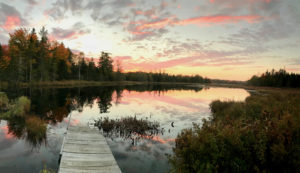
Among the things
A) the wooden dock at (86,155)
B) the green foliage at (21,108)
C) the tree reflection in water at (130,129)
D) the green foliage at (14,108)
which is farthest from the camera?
the green foliage at (21,108)

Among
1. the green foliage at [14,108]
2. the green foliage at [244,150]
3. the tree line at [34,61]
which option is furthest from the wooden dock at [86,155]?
the tree line at [34,61]

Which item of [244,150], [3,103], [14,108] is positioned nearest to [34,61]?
[3,103]

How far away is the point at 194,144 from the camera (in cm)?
564

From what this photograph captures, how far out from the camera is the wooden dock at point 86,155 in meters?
7.89

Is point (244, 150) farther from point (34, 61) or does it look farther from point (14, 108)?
point (34, 61)

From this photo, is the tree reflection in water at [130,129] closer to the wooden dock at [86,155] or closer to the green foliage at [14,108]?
the wooden dock at [86,155]

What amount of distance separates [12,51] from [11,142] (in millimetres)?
56096

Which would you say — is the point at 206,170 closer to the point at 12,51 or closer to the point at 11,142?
the point at 11,142

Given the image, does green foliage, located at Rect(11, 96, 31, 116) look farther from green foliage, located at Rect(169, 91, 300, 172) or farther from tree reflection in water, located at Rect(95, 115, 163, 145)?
green foliage, located at Rect(169, 91, 300, 172)

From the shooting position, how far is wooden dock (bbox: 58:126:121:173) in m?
7.89

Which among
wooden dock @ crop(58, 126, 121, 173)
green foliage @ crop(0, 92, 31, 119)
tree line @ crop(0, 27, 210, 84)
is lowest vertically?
wooden dock @ crop(58, 126, 121, 173)

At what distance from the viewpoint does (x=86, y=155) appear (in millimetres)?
9336

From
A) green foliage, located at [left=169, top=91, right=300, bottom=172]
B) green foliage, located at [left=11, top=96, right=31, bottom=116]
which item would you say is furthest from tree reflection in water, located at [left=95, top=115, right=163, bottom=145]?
green foliage, located at [left=11, top=96, right=31, bottom=116]

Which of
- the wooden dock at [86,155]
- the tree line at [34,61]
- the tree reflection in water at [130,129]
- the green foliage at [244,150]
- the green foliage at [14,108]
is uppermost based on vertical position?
the tree line at [34,61]
